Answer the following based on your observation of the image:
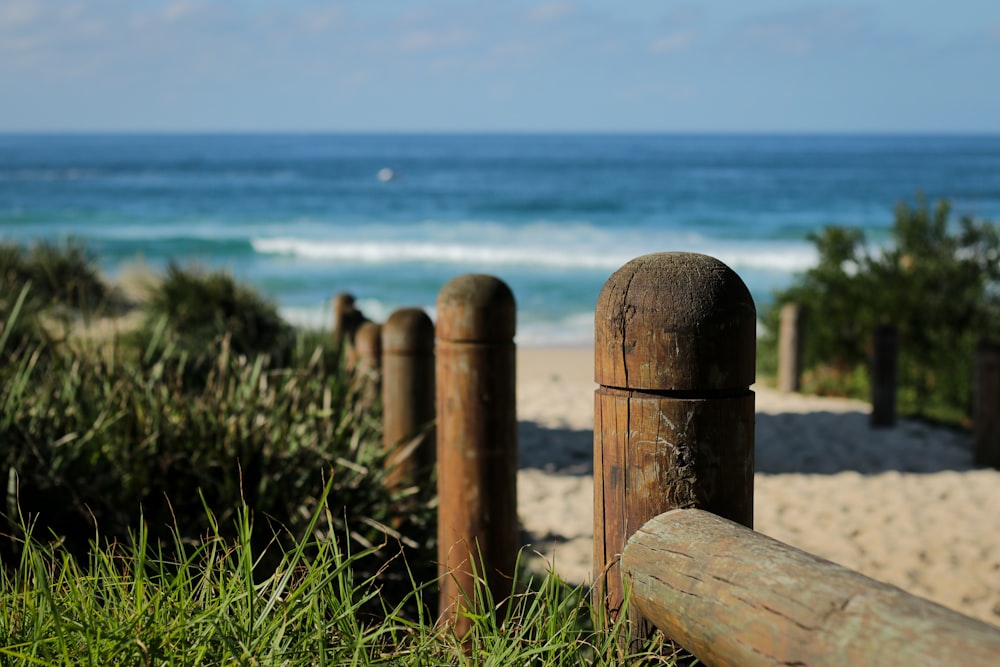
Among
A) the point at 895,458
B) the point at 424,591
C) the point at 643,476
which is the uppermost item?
the point at 643,476

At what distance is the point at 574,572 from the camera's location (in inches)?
196

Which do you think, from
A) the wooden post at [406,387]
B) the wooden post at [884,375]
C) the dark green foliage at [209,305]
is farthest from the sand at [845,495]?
the dark green foliage at [209,305]

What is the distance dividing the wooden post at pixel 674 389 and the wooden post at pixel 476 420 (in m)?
1.19

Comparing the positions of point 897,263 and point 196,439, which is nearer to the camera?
point 196,439

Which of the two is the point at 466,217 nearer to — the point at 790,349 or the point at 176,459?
the point at 790,349

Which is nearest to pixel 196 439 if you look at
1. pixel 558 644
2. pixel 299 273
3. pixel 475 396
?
pixel 475 396

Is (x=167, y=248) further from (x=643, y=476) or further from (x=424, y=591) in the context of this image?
(x=643, y=476)

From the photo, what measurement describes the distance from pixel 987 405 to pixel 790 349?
3.01 metres

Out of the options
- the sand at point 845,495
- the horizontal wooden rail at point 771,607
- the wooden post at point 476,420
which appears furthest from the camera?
the sand at point 845,495

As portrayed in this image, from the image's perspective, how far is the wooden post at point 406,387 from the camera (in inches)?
169

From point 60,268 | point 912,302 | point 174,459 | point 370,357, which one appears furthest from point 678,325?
point 60,268

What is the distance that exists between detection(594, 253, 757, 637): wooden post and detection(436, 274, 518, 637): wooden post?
1191 mm

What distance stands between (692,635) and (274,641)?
72 centimetres

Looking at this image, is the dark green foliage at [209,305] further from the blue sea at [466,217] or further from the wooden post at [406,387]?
the wooden post at [406,387]
